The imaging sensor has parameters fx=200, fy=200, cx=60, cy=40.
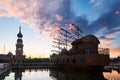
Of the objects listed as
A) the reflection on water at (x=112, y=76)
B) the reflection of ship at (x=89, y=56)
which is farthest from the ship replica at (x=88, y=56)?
the reflection on water at (x=112, y=76)

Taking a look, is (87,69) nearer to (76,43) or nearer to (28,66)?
(76,43)

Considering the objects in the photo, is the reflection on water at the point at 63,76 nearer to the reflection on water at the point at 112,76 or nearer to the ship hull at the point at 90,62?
the reflection on water at the point at 112,76

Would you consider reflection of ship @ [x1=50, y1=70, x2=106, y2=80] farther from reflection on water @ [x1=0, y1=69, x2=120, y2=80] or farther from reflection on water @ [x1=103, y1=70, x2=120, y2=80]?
reflection on water @ [x1=103, y1=70, x2=120, y2=80]

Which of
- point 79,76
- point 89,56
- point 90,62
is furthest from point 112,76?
point 89,56

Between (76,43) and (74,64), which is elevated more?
(76,43)

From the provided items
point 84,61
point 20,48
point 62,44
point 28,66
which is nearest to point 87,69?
point 84,61

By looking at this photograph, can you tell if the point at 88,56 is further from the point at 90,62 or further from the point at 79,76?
the point at 79,76

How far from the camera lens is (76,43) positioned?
4953 cm

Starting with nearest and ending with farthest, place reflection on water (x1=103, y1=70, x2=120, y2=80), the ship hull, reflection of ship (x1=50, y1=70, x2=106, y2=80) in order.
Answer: reflection of ship (x1=50, y1=70, x2=106, y2=80), reflection on water (x1=103, y1=70, x2=120, y2=80), the ship hull

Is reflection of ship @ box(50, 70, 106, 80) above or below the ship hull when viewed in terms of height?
below

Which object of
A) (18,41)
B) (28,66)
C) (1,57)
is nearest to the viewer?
(28,66)

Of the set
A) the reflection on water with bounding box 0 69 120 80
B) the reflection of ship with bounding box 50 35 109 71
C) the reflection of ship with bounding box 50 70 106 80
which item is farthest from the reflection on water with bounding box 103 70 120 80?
the reflection of ship with bounding box 50 35 109 71

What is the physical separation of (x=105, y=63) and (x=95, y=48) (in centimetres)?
581

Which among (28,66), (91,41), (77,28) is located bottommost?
(28,66)
